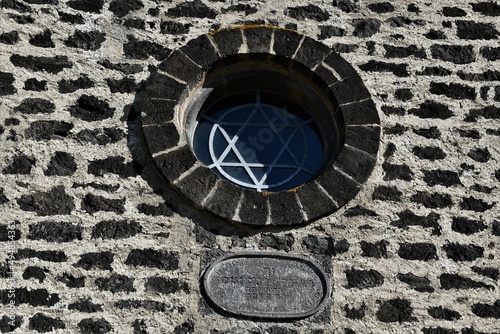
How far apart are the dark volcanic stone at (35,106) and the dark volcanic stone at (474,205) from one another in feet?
8.91

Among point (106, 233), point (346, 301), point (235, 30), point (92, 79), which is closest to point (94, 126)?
point (92, 79)

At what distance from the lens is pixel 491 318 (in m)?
5.81

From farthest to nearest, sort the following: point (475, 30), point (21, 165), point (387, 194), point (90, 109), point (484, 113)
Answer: point (475, 30), point (484, 113), point (90, 109), point (387, 194), point (21, 165)

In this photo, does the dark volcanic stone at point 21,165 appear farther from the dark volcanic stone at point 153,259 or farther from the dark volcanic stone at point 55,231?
the dark volcanic stone at point 153,259

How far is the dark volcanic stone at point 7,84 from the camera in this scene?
621 cm

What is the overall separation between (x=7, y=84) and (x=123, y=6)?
1.01 m

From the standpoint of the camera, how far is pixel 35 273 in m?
5.67

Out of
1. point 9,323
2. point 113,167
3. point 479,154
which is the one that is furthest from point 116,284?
point 479,154

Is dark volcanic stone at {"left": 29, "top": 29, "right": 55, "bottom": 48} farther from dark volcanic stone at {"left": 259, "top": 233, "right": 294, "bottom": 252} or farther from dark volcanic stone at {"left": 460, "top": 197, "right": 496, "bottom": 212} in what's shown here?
dark volcanic stone at {"left": 460, "top": 197, "right": 496, "bottom": 212}

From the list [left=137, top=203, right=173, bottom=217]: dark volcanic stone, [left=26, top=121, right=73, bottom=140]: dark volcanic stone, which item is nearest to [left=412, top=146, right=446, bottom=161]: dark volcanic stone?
[left=137, top=203, right=173, bottom=217]: dark volcanic stone

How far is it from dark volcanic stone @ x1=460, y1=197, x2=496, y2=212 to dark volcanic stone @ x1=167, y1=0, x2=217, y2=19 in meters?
2.14

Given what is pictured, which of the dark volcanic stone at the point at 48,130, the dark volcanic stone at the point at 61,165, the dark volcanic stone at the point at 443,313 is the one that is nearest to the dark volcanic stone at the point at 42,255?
the dark volcanic stone at the point at 61,165

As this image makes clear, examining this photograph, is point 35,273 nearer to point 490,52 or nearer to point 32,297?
point 32,297

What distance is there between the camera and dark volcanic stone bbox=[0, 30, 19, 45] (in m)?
6.38
